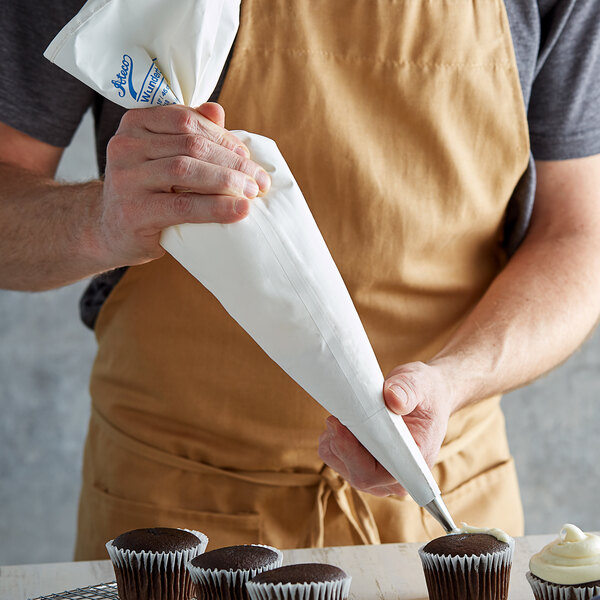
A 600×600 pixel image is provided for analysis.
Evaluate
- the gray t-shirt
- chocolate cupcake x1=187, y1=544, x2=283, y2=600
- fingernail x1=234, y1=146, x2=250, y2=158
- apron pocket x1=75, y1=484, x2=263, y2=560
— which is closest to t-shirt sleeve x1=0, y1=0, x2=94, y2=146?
the gray t-shirt

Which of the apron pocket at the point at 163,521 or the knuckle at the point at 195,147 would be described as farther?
the apron pocket at the point at 163,521

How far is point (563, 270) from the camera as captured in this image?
1.34 meters

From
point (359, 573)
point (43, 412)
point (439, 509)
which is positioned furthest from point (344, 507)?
point (43, 412)

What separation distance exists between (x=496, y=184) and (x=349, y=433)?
0.54m

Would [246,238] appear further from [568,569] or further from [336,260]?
[568,569]

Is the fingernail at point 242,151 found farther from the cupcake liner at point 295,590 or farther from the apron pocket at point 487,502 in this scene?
the apron pocket at point 487,502

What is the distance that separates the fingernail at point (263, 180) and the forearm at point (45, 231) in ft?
0.83

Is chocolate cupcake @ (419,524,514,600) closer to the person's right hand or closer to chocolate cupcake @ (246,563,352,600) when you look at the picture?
chocolate cupcake @ (246,563,352,600)

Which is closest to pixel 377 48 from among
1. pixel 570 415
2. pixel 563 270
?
pixel 563 270

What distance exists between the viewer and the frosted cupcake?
929 mm

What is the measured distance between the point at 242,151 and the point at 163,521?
640mm

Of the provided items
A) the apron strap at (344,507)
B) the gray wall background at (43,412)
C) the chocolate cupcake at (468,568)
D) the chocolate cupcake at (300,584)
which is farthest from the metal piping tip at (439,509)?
the gray wall background at (43,412)

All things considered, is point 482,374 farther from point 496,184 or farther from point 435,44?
point 435,44

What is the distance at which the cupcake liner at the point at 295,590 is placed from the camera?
35.0 inches
